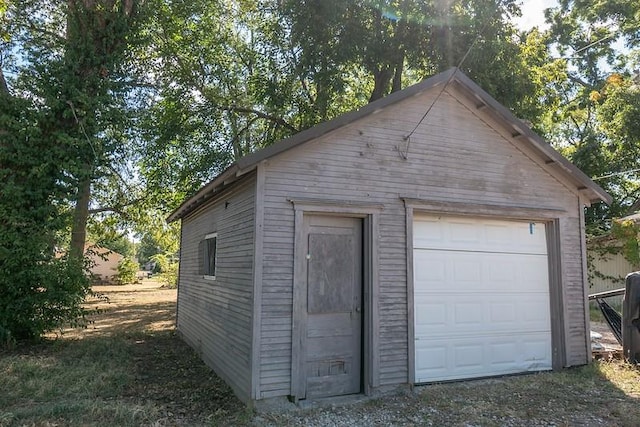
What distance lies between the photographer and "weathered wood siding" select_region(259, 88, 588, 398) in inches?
221

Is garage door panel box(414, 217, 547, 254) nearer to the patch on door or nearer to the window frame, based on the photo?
the patch on door

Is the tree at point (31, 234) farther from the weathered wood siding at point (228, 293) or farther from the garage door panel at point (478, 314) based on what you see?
the garage door panel at point (478, 314)

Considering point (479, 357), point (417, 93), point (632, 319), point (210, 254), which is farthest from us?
point (210, 254)

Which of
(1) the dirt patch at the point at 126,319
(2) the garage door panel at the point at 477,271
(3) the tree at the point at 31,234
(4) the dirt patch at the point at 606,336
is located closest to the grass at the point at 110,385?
(3) the tree at the point at 31,234

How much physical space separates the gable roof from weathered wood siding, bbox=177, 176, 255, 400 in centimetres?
29

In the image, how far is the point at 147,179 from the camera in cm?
1606

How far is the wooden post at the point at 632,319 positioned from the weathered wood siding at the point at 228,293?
19.3ft

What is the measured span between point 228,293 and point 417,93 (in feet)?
12.6

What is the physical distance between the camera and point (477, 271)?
7.02m

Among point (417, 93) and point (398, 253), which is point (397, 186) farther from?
point (417, 93)

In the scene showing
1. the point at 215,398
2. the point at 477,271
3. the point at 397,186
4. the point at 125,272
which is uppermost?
the point at 397,186

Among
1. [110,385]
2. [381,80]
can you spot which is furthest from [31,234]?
[381,80]

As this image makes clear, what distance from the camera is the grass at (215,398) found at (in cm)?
513

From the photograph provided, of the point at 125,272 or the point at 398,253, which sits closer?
the point at 398,253
